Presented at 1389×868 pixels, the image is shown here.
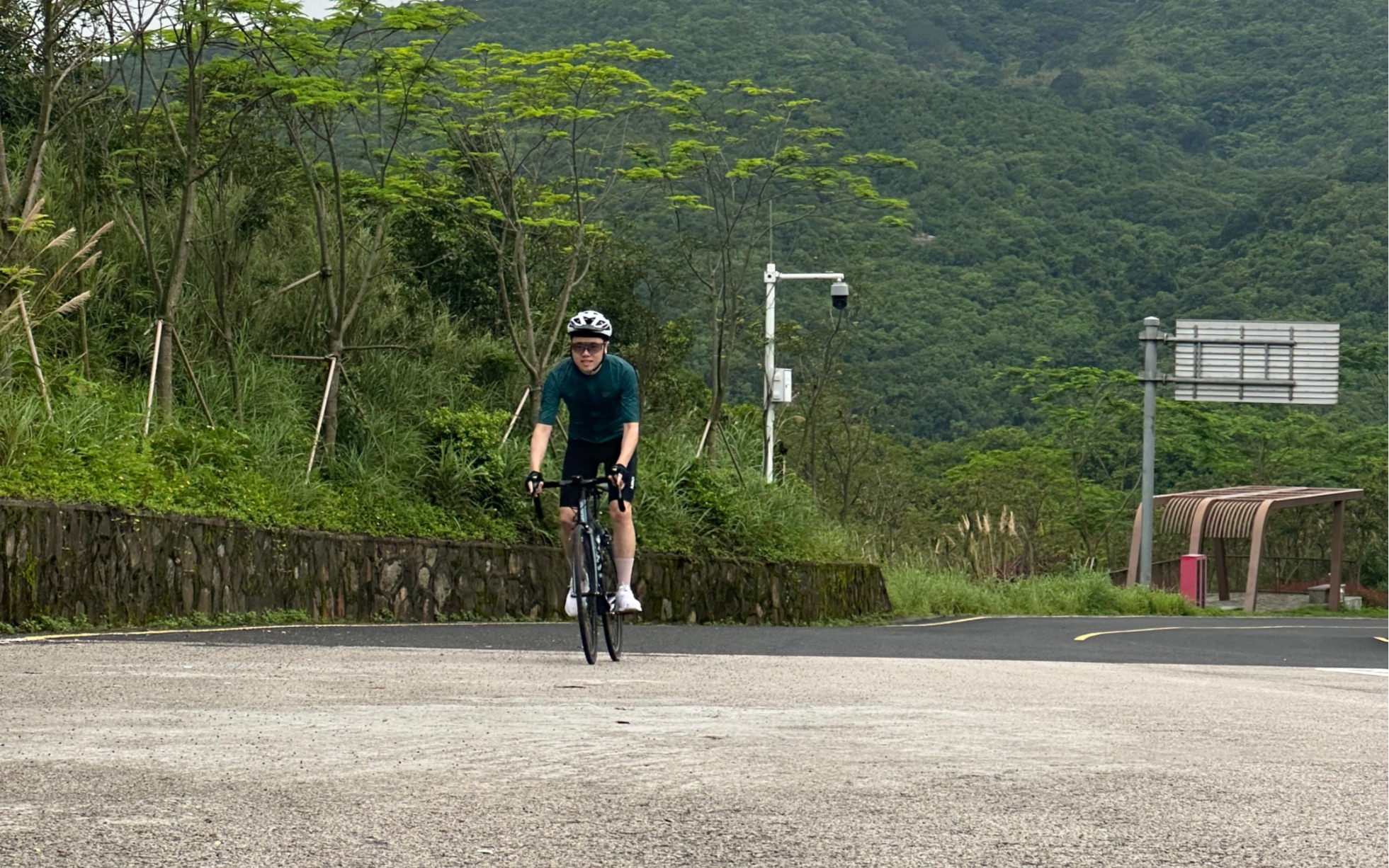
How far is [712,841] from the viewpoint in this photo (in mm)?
5211

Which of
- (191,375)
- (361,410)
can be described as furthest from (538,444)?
(361,410)

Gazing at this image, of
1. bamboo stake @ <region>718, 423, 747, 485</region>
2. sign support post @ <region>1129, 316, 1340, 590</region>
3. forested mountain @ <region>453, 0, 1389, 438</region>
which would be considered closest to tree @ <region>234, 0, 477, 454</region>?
bamboo stake @ <region>718, 423, 747, 485</region>

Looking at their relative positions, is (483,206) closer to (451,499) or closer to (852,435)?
(451,499)

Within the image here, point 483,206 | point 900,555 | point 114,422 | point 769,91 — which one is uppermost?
point 769,91

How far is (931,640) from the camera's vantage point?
63.0 feet

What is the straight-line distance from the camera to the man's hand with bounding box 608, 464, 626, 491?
10227mm

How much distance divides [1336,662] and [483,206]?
38.7 ft

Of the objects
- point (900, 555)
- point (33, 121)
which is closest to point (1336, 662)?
point (33, 121)

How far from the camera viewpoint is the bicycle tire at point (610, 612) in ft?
35.3

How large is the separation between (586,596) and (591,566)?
0.27 meters

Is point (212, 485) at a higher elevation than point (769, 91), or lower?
lower

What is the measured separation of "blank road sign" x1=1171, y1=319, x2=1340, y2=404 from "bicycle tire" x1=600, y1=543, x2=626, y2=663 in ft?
124

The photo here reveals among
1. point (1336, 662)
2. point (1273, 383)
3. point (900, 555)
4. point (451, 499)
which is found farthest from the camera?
point (1273, 383)

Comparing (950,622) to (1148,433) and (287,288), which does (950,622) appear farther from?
(1148,433)
